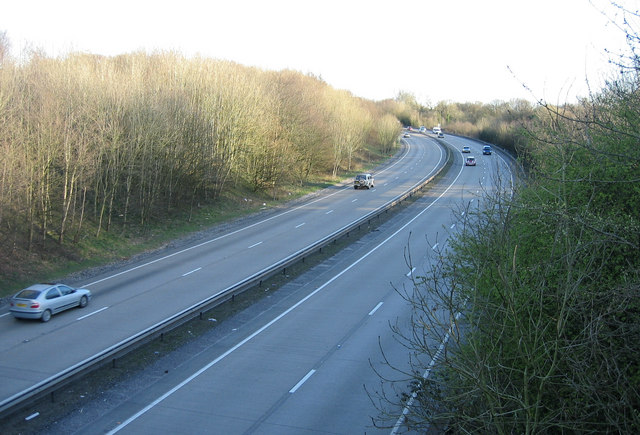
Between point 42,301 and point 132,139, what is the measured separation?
13812 mm

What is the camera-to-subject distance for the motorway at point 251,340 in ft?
38.0

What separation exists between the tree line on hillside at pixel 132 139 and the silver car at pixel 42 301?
6.65 m

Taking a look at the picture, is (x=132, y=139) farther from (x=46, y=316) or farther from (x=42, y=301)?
(x=46, y=316)

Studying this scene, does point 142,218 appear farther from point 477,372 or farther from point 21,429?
point 477,372

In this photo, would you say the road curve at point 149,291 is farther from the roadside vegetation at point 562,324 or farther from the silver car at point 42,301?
the roadside vegetation at point 562,324

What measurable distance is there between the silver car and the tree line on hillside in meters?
6.65

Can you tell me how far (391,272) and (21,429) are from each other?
16538 mm

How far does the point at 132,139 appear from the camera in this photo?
95.9 ft

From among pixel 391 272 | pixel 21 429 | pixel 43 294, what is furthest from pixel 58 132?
pixel 21 429

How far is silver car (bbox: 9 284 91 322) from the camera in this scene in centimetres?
1705

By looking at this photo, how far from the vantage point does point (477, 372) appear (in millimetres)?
6105

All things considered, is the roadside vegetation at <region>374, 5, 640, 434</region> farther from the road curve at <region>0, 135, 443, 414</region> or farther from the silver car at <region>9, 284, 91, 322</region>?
the silver car at <region>9, 284, 91, 322</region>

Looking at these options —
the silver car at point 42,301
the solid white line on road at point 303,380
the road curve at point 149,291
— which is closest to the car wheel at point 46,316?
the silver car at point 42,301

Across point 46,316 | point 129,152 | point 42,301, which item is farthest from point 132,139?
point 46,316
